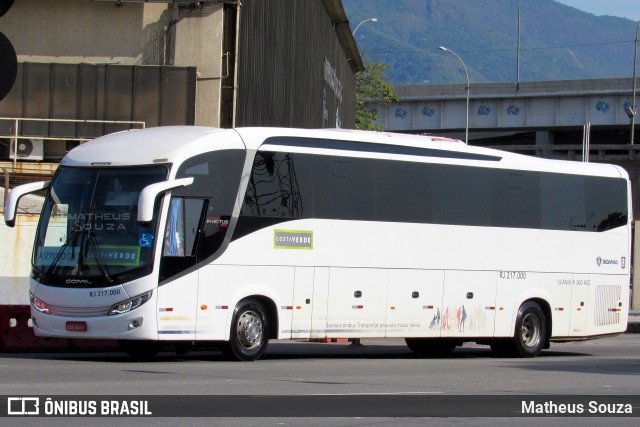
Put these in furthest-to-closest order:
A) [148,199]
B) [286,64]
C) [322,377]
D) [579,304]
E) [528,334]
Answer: [286,64] → [579,304] → [528,334] → [148,199] → [322,377]

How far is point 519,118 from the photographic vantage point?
85938 mm

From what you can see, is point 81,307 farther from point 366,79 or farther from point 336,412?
point 366,79

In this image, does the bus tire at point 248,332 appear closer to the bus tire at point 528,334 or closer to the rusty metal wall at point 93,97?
the bus tire at point 528,334

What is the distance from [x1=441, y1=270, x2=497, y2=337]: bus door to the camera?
67.6 ft

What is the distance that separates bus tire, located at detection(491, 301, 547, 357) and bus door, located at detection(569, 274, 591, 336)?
72 centimetres

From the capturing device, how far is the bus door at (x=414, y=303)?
19.8 meters

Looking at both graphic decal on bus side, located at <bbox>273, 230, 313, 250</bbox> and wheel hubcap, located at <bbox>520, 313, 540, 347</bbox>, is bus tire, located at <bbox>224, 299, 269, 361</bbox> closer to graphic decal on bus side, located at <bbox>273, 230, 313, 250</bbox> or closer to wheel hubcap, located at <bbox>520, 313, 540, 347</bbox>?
graphic decal on bus side, located at <bbox>273, 230, 313, 250</bbox>

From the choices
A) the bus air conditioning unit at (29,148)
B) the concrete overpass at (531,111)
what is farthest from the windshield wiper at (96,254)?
the concrete overpass at (531,111)

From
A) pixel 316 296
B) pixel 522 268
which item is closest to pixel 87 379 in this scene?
pixel 316 296

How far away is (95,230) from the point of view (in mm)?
16734

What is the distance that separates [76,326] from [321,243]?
4.27 meters

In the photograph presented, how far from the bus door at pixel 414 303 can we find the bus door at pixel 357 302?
18 cm

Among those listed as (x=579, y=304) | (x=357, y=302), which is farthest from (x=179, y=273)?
(x=579, y=304)

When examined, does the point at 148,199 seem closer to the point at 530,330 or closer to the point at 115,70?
the point at 530,330
